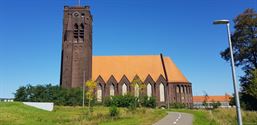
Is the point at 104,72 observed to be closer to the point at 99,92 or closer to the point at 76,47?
the point at 99,92

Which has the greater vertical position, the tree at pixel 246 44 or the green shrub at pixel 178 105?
the tree at pixel 246 44

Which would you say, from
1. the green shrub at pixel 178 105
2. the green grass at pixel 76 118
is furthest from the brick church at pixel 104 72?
the green grass at pixel 76 118

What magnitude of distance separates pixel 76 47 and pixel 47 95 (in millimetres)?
14816

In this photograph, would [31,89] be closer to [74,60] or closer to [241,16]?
[74,60]

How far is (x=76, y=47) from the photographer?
6844 centimetres

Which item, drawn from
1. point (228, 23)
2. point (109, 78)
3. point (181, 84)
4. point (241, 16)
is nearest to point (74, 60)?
point (109, 78)

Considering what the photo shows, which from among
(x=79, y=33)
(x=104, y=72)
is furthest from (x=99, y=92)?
(x=79, y=33)

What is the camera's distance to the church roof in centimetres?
7281

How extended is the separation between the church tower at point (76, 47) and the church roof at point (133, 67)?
5582 mm

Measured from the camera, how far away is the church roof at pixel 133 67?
72.8m

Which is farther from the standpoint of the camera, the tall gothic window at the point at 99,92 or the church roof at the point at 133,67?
the church roof at the point at 133,67

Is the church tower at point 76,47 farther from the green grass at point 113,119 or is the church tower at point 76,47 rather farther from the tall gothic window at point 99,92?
the green grass at point 113,119

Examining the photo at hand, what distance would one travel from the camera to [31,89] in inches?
2400

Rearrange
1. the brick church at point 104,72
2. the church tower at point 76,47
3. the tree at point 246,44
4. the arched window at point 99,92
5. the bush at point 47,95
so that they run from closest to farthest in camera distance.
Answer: the tree at point 246,44 < the bush at point 47,95 < the church tower at point 76,47 < the brick church at point 104,72 < the arched window at point 99,92
